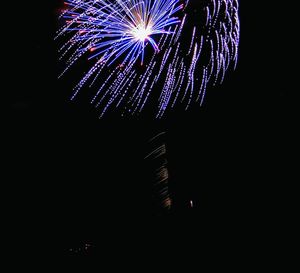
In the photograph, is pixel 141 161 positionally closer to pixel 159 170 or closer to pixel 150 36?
pixel 159 170

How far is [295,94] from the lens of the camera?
446cm

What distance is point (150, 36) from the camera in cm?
318

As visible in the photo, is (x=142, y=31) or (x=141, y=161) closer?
(x=142, y=31)

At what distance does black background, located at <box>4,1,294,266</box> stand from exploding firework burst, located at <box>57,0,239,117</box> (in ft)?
1.00

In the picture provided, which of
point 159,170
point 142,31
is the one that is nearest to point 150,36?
point 142,31

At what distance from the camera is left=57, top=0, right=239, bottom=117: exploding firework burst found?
105 inches

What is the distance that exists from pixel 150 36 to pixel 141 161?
7.19 feet

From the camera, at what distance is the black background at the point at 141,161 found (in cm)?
380

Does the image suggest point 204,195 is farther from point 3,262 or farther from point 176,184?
point 3,262

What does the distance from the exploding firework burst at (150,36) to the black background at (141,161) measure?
31cm

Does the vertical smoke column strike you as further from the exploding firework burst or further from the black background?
the exploding firework burst

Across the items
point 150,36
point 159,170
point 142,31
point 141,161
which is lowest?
point 159,170

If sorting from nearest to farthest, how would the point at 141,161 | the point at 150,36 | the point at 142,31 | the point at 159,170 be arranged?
the point at 142,31 < the point at 150,36 < the point at 159,170 < the point at 141,161

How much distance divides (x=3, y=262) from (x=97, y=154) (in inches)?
80.8
